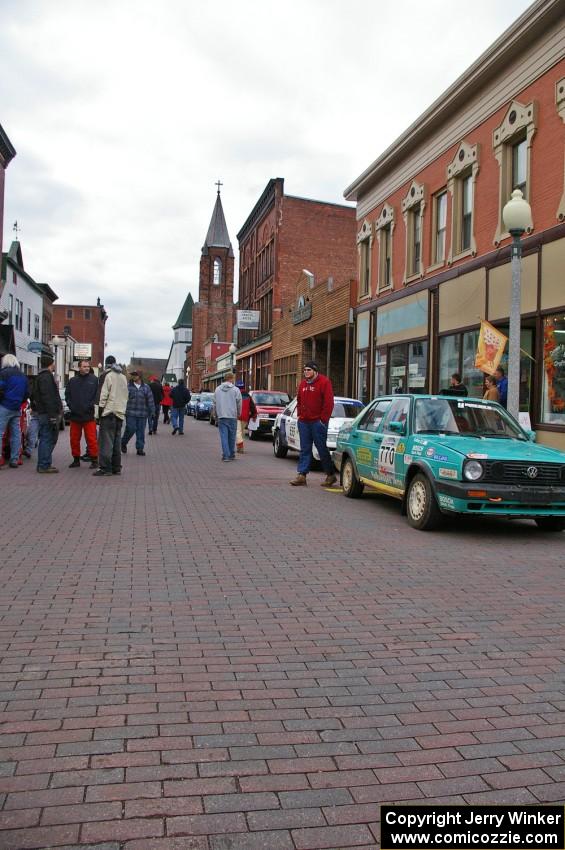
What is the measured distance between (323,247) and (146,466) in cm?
3294

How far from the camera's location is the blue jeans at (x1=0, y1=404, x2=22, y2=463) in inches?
510

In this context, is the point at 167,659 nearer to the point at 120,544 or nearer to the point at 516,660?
the point at 516,660

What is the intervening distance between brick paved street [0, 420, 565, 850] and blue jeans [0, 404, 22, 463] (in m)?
5.54

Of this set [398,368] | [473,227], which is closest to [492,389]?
[473,227]

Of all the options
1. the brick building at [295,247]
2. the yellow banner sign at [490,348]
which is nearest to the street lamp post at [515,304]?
the yellow banner sign at [490,348]

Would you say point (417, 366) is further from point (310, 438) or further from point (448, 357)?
point (310, 438)

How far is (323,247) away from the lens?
147 feet

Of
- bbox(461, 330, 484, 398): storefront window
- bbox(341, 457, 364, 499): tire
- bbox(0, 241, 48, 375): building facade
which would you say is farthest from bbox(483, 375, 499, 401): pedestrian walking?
bbox(0, 241, 48, 375): building facade

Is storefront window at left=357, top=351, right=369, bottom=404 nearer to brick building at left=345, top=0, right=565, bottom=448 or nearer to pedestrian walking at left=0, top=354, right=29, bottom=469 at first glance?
brick building at left=345, top=0, right=565, bottom=448

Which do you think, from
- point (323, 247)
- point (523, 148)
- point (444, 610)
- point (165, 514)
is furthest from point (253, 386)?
point (444, 610)

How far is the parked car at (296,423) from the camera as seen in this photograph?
1545 centimetres

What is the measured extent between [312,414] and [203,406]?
92.0 feet

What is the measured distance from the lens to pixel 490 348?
13.2m

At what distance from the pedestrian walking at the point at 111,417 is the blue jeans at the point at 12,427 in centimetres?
158
